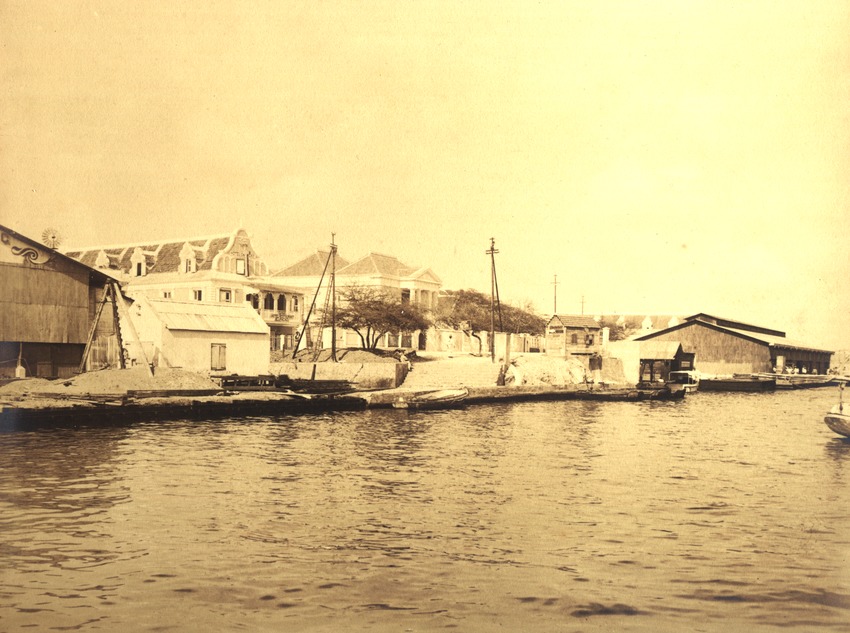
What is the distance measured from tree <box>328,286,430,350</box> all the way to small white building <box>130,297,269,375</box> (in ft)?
48.7

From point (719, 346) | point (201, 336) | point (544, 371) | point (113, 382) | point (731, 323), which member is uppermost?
point (731, 323)

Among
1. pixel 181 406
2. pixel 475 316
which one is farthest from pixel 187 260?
pixel 475 316

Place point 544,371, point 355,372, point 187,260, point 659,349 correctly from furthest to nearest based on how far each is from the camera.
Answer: point 659,349 → point 544,371 → point 187,260 → point 355,372

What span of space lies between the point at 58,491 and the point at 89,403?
1443cm

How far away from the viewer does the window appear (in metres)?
43.7

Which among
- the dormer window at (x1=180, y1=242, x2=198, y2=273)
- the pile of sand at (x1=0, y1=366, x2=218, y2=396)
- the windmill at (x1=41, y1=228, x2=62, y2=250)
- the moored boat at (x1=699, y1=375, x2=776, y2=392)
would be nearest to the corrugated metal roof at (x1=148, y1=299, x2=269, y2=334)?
the pile of sand at (x1=0, y1=366, x2=218, y2=396)

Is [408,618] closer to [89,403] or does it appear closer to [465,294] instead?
[89,403]

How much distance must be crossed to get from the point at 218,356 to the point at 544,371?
2770cm

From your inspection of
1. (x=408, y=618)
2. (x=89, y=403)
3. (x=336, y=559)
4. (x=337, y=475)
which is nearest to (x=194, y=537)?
(x=336, y=559)

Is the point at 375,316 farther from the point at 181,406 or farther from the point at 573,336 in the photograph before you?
the point at 181,406

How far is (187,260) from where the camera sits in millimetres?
59938

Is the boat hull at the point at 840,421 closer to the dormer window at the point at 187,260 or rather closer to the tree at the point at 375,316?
the tree at the point at 375,316

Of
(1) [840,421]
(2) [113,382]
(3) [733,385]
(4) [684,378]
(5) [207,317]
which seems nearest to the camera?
(1) [840,421]

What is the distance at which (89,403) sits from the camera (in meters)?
29.9
